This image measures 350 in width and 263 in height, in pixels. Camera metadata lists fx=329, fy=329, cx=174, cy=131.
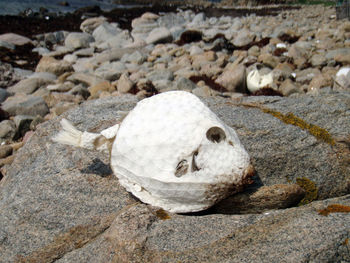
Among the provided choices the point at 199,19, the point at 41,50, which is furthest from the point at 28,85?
the point at 199,19

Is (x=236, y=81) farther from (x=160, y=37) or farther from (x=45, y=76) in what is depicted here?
(x=160, y=37)

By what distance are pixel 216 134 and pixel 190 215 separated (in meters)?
0.69

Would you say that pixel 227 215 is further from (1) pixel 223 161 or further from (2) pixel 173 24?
(2) pixel 173 24

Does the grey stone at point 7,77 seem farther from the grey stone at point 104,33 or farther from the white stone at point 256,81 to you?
the grey stone at point 104,33

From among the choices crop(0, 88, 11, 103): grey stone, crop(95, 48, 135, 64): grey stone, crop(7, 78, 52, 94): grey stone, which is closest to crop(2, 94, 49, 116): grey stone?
crop(0, 88, 11, 103): grey stone

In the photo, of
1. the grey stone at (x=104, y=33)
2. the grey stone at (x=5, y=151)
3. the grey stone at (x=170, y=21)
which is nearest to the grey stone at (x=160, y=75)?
the grey stone at (x=5, y=151)

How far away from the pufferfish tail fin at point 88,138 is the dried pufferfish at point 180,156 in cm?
24

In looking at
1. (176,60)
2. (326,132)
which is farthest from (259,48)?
(326,132)

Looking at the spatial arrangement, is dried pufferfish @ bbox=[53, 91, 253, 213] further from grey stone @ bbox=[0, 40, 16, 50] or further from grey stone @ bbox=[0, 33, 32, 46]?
grey stone @ bbox=[0, 33, 32, 46]

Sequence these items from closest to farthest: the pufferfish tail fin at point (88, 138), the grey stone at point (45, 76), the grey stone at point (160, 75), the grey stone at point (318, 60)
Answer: the pufferfish tail fin at point (88, 138), the grey stone at point (160, 75), the grey stone at point (318, 60), the grey stone at point (45, 76)

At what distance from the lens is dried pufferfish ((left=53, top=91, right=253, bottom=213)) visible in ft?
8.36

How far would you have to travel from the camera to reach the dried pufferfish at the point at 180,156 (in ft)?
8.36

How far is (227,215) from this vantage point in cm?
263

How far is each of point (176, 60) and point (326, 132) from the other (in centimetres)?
930
